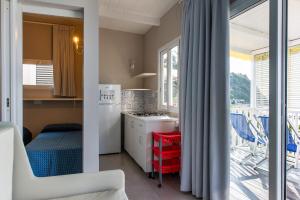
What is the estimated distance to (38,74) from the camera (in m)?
4.13

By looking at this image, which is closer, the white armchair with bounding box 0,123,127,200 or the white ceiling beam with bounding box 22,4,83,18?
the white armchair with bounding box 0,123,127,200

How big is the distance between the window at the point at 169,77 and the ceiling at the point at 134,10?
67 centimetres

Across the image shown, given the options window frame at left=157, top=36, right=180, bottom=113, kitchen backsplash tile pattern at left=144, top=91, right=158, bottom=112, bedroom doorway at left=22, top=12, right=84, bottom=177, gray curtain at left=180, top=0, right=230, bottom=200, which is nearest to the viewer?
gray curtain at left=180, top=0, right=230, bottom=200

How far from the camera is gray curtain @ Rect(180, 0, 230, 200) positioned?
205cm

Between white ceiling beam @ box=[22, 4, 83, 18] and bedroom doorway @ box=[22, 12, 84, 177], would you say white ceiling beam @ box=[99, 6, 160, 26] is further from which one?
white ceiling beam @ box=[22, 4, 83, 18]

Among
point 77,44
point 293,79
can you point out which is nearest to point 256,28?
point 293,79

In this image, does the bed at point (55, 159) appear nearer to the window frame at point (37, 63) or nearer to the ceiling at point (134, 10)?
the window frame at point (37, 63)

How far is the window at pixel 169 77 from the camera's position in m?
3.49

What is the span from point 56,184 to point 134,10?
336 centimetres

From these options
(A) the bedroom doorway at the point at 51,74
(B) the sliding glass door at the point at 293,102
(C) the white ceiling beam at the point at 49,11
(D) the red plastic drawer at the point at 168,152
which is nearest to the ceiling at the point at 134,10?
(A) the bedroom doorway at the point at 51,74

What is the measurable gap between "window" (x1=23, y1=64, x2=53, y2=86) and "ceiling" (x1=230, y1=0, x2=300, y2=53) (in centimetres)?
372

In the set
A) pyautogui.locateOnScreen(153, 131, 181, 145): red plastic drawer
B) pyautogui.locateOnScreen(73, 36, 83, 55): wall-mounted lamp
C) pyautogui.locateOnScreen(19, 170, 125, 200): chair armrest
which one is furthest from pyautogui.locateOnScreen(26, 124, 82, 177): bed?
pyautogui.locateOnScreen(73, 36, 83, 55): wall-mounted lamp

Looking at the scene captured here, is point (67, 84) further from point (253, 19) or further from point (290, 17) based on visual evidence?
point (290, 17)

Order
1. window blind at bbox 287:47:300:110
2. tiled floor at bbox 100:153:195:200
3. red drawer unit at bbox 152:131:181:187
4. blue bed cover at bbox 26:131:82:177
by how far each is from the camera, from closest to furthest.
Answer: window blind at bbox 287:47:300:110 → blue bed cover at bbox 26:131:82:177 → tiled floor at bbox 100:153:195:200 → red drawer unit at bbox 152:131:181:187
